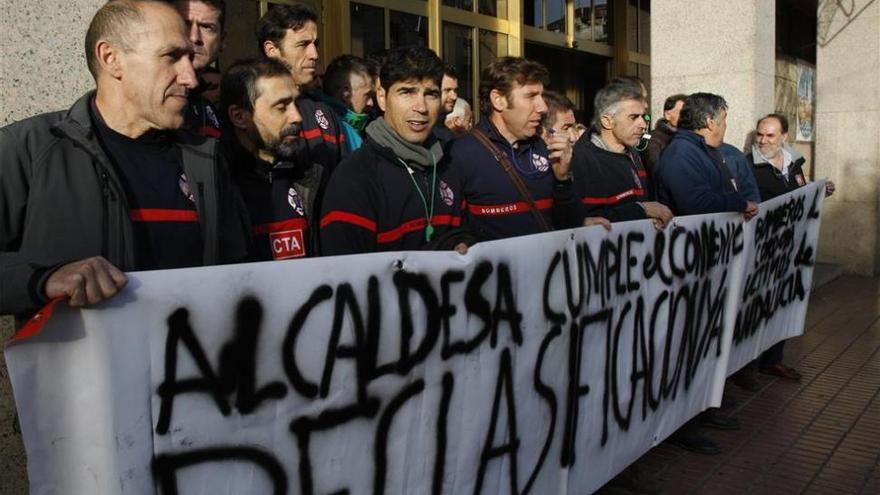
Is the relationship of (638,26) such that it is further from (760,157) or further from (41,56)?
(41,56)

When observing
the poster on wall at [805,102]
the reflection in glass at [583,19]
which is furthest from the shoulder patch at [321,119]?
the poster on wall at [805,102]

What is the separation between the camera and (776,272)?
5410 millimetres

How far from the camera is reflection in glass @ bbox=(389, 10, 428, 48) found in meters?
8.03

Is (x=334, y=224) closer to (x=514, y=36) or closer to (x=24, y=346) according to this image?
(x=24, y=346)

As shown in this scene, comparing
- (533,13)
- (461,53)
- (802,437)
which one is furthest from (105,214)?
(533,13)

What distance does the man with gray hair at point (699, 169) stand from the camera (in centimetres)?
459

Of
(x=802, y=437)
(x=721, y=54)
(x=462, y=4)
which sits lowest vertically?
(x=802, y=437)

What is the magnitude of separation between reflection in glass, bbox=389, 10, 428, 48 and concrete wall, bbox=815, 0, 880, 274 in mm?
5872

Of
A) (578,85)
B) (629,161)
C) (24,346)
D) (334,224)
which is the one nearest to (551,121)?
(629,161)

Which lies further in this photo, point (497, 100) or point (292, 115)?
point (497, 100)

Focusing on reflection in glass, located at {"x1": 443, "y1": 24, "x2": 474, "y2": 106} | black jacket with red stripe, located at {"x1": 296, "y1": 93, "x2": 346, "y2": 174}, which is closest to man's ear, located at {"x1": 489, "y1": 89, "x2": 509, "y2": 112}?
black jacket with red stripe, located at {"x1": 296, "y1": 93, "x2": 346, "y2": 174}

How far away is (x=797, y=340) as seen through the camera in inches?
271

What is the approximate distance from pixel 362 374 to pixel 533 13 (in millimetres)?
9446

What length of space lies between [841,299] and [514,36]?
4.72 m
